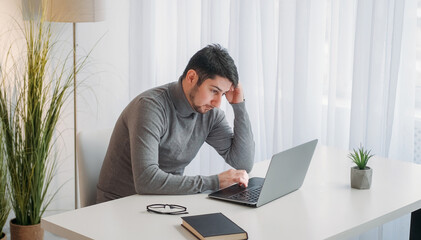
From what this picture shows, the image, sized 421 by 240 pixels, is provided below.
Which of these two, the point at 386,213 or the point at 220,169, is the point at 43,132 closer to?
the point at 220,169

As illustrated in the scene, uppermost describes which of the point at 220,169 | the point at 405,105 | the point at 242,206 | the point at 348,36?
the point at 348,36

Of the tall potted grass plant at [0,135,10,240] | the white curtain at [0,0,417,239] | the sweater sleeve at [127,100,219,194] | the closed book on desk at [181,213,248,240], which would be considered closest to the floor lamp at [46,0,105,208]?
the white curtain at [0,0,417,239]

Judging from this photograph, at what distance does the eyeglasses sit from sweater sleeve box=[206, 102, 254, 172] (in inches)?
24.2

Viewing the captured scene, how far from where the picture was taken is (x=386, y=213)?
7.03 ft

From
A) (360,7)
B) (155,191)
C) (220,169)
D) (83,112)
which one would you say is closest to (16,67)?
(83,112)

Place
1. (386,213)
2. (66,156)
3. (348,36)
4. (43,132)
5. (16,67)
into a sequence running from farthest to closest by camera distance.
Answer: (66,156)
(16,67)
(348,36)
(43,132)
(386,213)

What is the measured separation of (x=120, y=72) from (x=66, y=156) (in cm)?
67

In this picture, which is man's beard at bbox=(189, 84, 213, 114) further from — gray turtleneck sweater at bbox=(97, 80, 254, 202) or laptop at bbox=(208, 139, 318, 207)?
laptop at bbox=(208, 139, 318, 207)

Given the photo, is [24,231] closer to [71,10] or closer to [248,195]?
[71,10]

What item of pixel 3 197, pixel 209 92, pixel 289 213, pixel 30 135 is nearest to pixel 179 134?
pixel 209 92

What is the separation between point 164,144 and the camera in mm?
2592

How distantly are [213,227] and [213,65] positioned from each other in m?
0.81

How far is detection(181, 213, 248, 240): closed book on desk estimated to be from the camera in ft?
6.09

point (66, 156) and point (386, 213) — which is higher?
point (386, 213)
